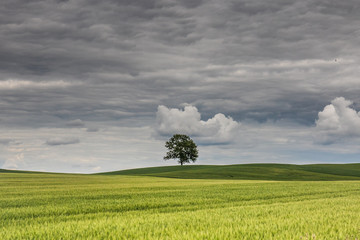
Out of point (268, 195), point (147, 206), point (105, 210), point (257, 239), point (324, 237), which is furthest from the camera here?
point (268, 195)

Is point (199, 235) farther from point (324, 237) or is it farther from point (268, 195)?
point (268, 195)

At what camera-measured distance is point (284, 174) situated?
254 ft

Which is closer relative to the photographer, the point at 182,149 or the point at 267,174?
the point at 267,174

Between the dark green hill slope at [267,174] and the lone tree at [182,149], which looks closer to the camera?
the dark green hill slope at [267,174]

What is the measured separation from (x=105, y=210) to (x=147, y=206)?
7.10 feet

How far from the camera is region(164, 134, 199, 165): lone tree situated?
106 meters

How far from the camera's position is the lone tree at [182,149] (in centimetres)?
10593

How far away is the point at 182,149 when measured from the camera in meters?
106

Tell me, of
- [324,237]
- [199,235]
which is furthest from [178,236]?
[324,237]

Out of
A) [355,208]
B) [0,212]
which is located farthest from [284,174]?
[0,212]

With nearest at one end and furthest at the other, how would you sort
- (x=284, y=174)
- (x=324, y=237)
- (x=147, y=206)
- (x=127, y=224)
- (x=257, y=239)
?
(x=257, y=239) < (x=324, y=237) < (x=127, y=224) < (x=147, y=206) < (x=284, y=174)

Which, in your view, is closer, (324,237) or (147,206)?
(324,237)

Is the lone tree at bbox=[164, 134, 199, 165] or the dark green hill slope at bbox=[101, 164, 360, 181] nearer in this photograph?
the dark green hill slope at bbox=[101, 164, 360, 181]

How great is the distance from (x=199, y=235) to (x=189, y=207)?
291 inches
